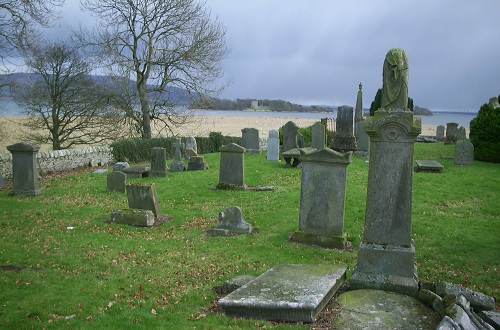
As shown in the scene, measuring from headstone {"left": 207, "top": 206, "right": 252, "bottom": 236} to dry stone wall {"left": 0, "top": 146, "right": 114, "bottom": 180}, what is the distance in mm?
11841

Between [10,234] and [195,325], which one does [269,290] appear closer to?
[195,325]

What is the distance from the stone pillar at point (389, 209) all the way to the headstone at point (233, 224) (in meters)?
4.44

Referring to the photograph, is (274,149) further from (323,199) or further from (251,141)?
(323,199)

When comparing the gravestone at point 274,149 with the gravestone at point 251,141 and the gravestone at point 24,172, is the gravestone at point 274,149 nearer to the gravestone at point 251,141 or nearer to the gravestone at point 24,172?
the gravestone at point 251,141

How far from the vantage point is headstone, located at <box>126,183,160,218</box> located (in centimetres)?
1207

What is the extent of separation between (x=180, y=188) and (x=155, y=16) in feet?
50.6

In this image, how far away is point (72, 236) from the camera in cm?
1064

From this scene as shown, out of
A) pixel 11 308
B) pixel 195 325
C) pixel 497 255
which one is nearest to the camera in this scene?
pixel 195 325

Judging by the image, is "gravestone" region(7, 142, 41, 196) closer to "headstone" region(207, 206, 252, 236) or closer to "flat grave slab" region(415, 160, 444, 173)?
"headstone" region(207, 206, 252, 236)

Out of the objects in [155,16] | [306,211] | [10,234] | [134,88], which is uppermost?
[155,16]

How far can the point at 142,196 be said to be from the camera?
12.2 meters

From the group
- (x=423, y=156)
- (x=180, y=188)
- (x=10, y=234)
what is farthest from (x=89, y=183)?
(x=423, y=156)

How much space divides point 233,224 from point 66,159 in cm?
1373

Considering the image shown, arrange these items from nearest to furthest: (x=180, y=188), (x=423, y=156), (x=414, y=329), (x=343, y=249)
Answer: (x=414, y=329) → (x=343, y=249) → (x=180, y=188) → (x=423, y=156)
